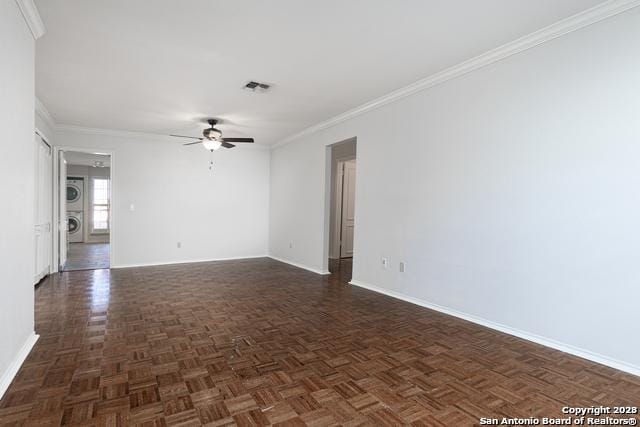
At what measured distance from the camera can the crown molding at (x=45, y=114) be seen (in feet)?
14.4

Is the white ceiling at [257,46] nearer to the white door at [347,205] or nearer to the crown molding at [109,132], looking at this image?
the crown molding at [109,132]

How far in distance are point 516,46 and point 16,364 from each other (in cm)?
436

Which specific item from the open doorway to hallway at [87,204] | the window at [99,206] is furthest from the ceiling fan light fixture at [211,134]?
the window at [99,206]

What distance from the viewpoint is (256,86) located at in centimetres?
384

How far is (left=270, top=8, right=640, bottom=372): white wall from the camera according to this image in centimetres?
233

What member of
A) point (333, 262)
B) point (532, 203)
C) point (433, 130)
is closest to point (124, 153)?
point (333, 262)

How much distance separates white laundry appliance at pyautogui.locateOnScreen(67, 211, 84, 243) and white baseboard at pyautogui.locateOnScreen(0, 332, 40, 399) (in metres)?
8.76

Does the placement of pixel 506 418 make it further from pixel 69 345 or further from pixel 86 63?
pixel 86 63

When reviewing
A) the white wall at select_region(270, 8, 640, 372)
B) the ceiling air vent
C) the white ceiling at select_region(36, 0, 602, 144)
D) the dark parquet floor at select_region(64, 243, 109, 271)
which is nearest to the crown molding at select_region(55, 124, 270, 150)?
the white ceiling at select_region(36, 0, 602, 144)

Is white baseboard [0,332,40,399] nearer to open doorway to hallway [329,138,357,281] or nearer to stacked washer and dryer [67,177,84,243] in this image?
open doorway to hallway [329,138,357,281]

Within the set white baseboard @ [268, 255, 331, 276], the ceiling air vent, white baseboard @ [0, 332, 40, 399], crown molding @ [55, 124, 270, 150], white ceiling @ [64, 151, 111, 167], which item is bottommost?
white baseboard @ [268, 255, 331, 276]

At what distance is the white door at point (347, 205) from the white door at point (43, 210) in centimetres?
511

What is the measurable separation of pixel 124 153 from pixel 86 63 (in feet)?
10.1

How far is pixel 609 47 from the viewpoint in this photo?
93.6 inches
